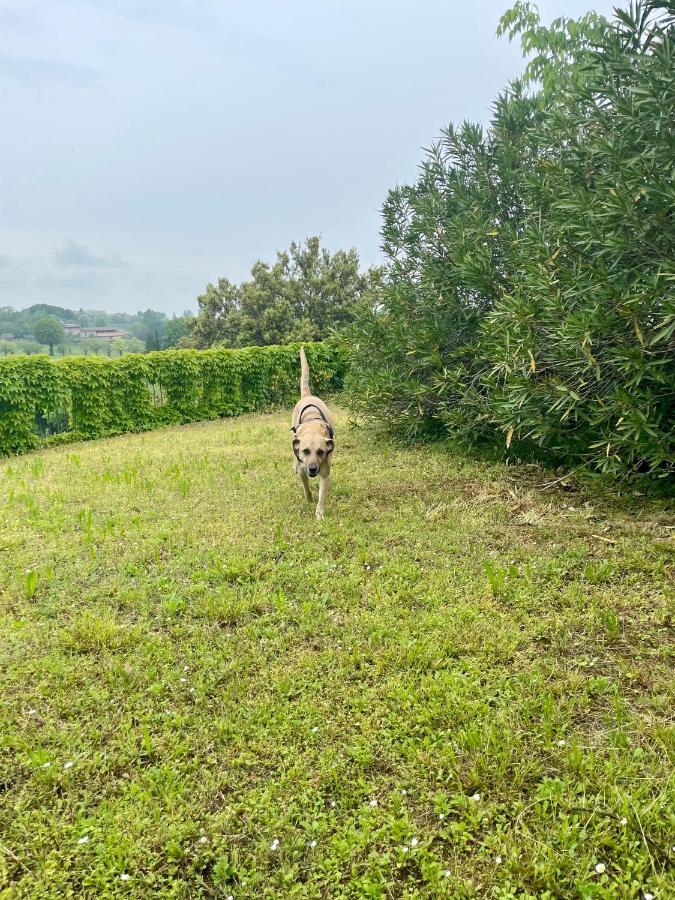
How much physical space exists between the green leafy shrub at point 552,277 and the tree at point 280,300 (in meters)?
18.4

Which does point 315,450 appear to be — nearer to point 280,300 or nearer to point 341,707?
point 341,707

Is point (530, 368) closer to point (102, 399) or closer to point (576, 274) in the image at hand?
point (576, 274)

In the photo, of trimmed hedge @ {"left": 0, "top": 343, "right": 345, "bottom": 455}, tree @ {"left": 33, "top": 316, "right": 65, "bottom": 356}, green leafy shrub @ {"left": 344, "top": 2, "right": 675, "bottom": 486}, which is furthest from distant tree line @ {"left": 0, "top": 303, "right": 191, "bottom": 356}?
green leafy shrub @ {"left": 344, "top": 2, "right": 675, "bottom": 486}

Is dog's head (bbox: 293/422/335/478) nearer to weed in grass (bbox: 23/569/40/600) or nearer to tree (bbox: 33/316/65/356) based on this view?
weed in grass (bbox: 23/569/40/600)

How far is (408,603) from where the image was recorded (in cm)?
390

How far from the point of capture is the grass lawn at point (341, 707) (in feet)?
6.47

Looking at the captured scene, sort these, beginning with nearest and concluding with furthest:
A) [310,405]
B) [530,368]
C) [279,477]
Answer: [530,368] → [310,405] → [279,477]

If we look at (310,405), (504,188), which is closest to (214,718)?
(310,405)

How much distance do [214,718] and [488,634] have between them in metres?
1.82

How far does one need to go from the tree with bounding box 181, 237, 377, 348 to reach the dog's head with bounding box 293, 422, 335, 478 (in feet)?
72.9

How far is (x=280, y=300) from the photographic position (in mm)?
28125

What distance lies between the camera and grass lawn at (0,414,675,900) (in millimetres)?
1971

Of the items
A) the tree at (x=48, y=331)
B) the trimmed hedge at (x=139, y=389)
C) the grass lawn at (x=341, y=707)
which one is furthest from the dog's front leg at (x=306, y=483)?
the tree at (x=48, y=331)

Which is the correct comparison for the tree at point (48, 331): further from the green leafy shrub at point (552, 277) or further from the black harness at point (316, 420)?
the black harness at point (316, 420)
